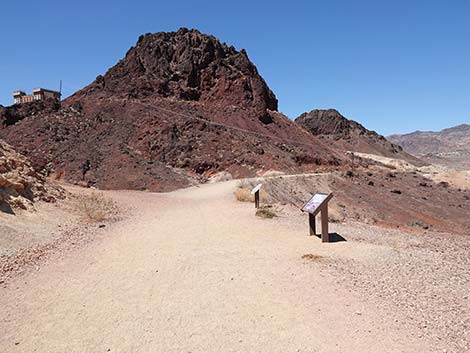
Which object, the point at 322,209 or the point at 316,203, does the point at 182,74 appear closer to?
the point at 316,203

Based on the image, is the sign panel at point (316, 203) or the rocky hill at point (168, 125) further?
the rocky hill at point (168, 125)

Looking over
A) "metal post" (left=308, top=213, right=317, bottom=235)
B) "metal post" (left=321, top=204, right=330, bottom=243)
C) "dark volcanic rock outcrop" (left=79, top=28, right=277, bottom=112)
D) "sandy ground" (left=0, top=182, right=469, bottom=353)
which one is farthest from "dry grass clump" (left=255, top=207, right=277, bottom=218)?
"dark volcanic rock outcrop" (left=79, top=28, right=277, bottom=112)

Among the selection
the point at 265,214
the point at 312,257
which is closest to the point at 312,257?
the point at 312,257

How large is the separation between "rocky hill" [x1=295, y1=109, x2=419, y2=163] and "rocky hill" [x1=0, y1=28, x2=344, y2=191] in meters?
38.7

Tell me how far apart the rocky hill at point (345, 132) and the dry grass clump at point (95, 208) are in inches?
2876

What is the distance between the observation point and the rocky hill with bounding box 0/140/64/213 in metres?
11.6

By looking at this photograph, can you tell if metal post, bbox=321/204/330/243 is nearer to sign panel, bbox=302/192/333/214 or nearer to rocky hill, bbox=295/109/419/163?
sign panel, bbox=302/192/333/214

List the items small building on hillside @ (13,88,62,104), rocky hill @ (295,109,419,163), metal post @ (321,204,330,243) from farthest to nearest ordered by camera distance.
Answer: rocky hill @ (295,109,419,163)
small building on hillside @ (13,88,62,104)
metal post @ (321,204,330,243)

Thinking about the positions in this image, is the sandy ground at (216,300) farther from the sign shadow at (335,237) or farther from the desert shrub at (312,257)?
the sign shadow at (335,237)

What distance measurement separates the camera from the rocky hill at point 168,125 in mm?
31000

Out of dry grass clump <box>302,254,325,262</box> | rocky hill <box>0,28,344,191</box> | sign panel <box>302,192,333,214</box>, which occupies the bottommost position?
dry grass clump <box>302,254,325,262</box>

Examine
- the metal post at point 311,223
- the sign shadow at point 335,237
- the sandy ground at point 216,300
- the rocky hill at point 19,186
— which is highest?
the rocky hill at point 19,186

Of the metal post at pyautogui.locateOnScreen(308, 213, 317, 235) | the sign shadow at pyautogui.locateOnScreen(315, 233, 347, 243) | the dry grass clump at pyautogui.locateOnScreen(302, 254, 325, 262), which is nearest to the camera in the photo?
the dry grass clump at pyautogui.locateOnScreen(302, 254, 325, 262)

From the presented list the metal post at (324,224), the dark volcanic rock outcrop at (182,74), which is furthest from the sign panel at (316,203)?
the dark volcanic rock outcrop at (182,74)
